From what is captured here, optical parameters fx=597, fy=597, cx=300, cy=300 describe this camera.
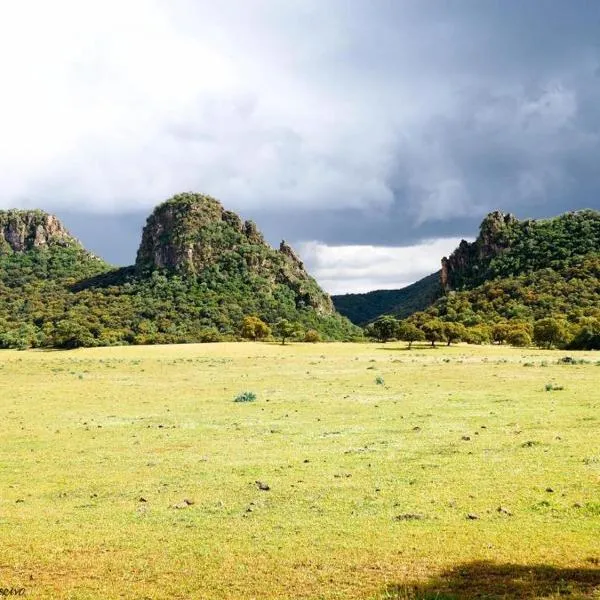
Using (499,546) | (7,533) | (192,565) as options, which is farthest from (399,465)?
(7,533)

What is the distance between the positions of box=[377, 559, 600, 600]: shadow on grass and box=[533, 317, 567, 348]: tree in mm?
102587

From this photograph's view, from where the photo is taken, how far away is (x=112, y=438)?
24781mm

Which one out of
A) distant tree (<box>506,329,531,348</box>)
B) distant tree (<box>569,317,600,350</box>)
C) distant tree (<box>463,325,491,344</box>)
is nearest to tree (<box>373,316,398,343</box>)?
distant tree (<box>463,325,491,344</box>)

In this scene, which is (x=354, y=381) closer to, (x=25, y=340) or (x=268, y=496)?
(x=268, y=496)

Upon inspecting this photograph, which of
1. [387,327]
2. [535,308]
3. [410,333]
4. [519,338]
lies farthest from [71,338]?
[535,308]

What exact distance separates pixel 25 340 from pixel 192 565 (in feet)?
422

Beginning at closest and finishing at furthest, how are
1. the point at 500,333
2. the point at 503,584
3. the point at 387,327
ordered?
the point at 503,584
the point at 500,333
the point at 387,327

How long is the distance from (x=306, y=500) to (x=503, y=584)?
614 cm

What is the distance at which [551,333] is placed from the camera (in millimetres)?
105938

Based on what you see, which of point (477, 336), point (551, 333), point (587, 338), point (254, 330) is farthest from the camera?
point (254, 330)

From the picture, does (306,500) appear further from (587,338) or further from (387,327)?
(387,327)

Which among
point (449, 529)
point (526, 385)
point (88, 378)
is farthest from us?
point (88, 378)

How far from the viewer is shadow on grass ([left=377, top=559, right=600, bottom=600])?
9469 mm

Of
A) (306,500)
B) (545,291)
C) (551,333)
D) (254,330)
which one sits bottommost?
(306,500)
